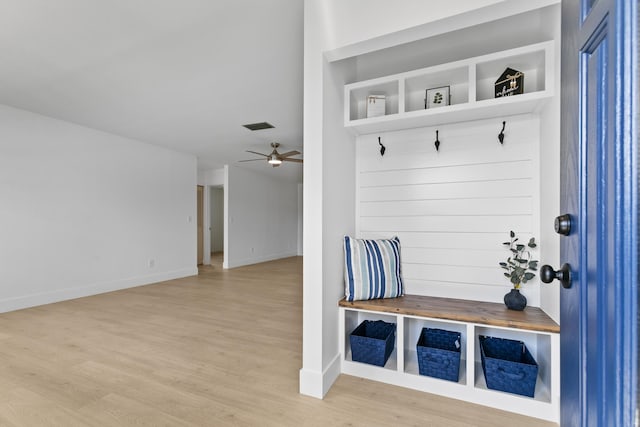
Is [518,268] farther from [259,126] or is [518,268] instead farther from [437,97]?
[259,126]

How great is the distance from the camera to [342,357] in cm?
211

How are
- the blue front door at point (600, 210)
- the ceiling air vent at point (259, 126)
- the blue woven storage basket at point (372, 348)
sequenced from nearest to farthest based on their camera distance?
the blue front door at point (600, 210) → the blue woven storage basket at point (372, 348) → the ceiling air vent at point (259, 126)

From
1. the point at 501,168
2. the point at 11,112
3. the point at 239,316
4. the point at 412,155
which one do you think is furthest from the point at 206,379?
the point at 11,112

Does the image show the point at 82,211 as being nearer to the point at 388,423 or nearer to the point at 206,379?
the point at 206,379

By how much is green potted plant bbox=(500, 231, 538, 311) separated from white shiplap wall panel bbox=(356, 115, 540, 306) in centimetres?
8

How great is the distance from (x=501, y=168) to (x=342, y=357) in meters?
1.70

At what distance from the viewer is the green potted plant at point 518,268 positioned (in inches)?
74.4

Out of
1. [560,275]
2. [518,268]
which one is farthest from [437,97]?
[560,275]

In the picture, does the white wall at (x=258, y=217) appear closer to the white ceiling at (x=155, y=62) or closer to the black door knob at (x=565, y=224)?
the white ceiling at (x=155, y=62)

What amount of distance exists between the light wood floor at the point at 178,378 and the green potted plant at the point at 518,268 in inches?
24.5

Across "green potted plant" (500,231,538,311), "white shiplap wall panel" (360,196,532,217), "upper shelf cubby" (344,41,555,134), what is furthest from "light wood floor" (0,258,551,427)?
"upper shelf cubby" (344,41,555,134)

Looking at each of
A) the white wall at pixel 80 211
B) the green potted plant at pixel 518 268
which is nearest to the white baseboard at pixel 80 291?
the white wall at pixel 80 211

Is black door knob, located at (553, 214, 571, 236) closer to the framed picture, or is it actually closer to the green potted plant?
the green potted plant

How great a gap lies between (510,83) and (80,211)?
17.2 ft
